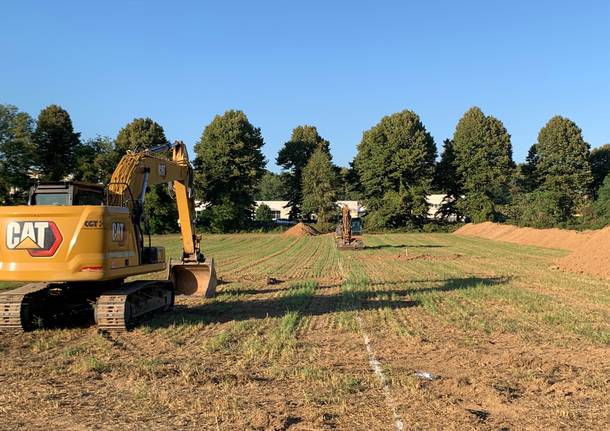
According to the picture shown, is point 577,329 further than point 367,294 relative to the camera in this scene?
No

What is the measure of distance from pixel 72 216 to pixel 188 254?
4.85 meters

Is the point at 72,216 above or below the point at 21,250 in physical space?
above

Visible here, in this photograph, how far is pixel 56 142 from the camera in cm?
6331

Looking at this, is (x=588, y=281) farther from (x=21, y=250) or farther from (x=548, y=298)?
(x=21, y=250)

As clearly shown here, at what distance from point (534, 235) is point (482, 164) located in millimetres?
27873

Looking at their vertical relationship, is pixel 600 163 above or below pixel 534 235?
above

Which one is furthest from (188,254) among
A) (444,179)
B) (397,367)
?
(444,179)

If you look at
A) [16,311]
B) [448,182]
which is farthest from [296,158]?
[16,311]

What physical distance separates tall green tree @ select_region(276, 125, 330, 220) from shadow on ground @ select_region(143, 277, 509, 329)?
6961 centimetres

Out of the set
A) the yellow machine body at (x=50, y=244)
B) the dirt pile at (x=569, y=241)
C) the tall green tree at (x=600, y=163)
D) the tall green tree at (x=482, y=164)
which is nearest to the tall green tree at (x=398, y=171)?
the tall green tree at (x=482, y=164)

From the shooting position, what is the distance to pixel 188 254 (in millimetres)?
14273

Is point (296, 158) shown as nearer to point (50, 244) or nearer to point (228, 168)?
point (228, 168)

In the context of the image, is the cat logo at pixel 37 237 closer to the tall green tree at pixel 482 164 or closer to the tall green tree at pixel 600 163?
the tall green tree at pixel 482 164

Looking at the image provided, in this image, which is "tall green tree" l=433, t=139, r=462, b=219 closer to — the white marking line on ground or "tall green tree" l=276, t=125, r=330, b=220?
"tall green tree" l=276, t=125, r=330, b=220
